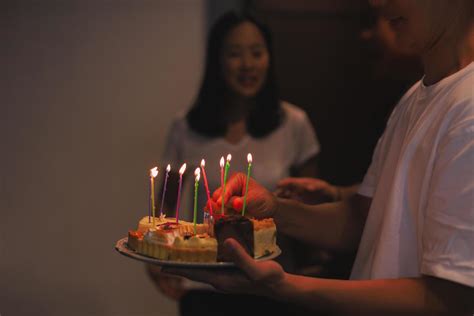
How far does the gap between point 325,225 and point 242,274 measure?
1.89ft

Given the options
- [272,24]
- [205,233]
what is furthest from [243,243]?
[272,24]

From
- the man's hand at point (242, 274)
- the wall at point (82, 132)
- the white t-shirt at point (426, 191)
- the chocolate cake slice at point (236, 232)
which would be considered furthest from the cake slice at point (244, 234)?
the wall at point (82, 132)

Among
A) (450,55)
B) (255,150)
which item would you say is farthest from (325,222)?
(255,150)

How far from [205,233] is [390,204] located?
0.48 metres

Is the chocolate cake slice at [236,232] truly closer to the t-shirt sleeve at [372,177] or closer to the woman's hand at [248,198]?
the woman's hand at [248,198]

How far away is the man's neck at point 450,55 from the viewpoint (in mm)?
1414

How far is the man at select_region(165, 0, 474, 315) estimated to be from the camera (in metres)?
1.23

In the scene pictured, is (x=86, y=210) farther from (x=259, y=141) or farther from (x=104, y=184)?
(x=259, y=141)

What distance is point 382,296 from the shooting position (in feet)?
4.31

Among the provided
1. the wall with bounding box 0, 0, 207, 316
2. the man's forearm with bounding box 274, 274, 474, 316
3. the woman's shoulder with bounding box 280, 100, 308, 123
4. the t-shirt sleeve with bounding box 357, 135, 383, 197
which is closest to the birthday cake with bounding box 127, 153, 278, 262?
the man's forearm with bounding box 274, 274, 474, 316

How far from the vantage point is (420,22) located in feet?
4.61

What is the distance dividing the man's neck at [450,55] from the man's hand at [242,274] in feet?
1.93

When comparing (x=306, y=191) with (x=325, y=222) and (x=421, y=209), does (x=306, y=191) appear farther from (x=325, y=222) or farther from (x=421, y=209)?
(x=421, y=209)

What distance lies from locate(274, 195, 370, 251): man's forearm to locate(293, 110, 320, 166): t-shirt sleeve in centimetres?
116
